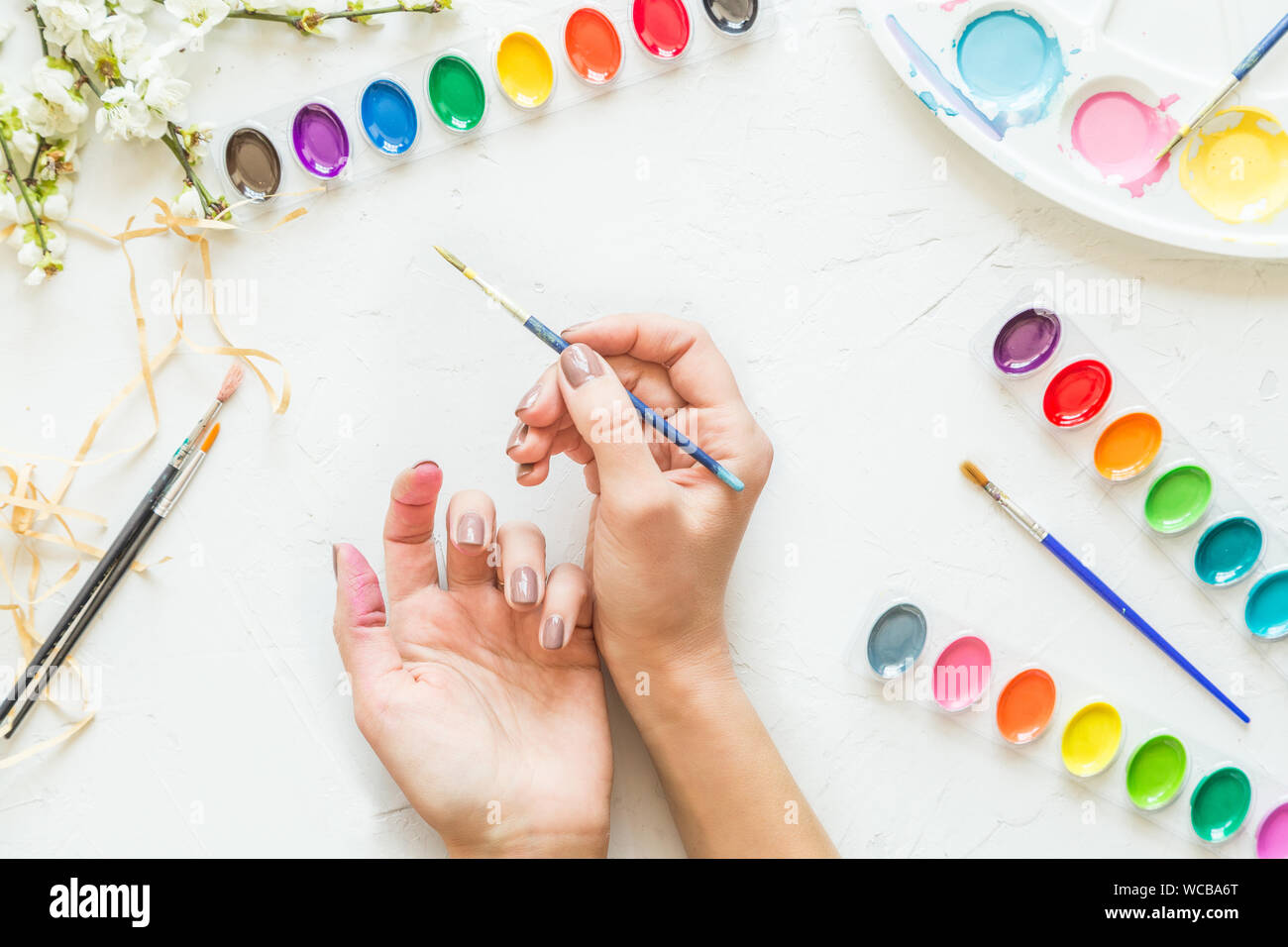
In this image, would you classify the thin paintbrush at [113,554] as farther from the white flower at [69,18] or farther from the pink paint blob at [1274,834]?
the pink paint blob at [1274,834]

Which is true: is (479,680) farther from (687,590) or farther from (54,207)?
(54,207)

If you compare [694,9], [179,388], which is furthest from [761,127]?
[179,388]

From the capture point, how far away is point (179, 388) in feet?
2.91

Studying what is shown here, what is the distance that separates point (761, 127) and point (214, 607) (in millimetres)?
695

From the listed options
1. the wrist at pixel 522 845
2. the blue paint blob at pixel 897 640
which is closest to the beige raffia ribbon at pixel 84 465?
the wrist at pixel 522 845

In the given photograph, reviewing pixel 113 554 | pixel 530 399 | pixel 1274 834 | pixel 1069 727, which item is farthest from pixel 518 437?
pixel 1274 834

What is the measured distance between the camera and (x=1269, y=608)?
97 cm

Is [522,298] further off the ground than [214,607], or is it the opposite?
[522,298]

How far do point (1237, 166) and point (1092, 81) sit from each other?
0.17 m

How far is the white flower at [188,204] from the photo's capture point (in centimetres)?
85

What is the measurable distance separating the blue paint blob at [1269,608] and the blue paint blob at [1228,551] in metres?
0.03

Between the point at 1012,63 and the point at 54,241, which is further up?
the point at 1012,63

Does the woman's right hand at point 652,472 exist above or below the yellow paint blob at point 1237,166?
below
